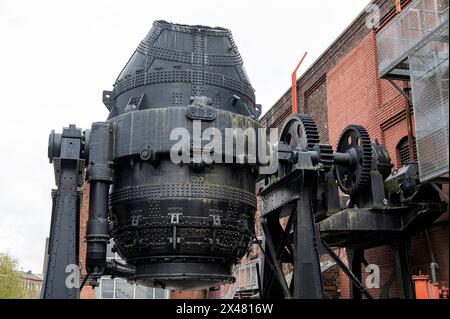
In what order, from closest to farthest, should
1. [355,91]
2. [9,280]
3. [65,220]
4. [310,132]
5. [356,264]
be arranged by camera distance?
[65,220]
[310,132]
[356,264]
[355,91]
[9,280]

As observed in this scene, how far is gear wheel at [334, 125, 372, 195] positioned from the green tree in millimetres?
28315

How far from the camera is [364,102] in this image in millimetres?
13383

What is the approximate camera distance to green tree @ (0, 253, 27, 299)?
113 feet

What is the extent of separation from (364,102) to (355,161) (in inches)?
164

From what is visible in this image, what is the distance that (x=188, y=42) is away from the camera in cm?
824

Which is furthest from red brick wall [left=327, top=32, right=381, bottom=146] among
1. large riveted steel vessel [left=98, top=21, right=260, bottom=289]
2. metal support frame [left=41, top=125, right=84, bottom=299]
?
metal support frame [left=41, top=125, right=84, bottom=299]

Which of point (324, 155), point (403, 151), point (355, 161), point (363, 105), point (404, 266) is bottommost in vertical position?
point (404, 266)

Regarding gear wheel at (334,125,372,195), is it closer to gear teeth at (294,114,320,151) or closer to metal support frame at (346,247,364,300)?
gear teeth at (294,114,320,151)

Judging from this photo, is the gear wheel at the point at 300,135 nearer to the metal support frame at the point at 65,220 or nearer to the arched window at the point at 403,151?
the metal support frame at the point at 65,220

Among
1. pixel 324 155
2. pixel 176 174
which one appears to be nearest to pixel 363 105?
pixel 324 155

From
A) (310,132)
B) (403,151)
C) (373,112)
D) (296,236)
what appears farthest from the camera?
(373,112)

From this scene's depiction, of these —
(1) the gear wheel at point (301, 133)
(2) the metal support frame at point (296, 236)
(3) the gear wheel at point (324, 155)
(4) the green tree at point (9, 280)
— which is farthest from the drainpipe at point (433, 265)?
(4) the green tree at point (9, 280)

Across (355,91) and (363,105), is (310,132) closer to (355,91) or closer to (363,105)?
(363,105)

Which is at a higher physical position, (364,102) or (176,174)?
(364,102)
